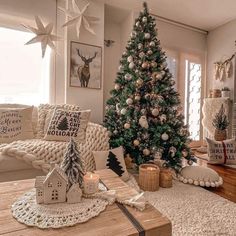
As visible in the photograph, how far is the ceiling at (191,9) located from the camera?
343 centimetres

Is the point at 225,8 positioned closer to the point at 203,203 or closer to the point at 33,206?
the point at 203,203

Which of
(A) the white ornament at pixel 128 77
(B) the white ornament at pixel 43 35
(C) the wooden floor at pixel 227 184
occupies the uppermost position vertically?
(B) the white ornament at pixel 43 35

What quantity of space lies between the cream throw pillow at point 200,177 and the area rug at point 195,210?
0.09 meters

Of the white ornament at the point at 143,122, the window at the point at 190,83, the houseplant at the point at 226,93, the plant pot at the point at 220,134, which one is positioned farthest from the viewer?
the window at the point at 190,83

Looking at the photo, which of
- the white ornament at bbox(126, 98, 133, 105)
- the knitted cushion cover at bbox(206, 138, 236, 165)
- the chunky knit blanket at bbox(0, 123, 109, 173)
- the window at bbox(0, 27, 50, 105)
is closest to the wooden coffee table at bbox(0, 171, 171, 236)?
the chunky knit blanket at bbox(0, 123, 109, 173)

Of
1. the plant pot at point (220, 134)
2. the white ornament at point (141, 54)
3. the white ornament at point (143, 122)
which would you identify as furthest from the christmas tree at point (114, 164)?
the plant pot at point (220, 134)

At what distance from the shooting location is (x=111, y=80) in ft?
12.7

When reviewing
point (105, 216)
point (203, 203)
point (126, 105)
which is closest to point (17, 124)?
point (126, 105)

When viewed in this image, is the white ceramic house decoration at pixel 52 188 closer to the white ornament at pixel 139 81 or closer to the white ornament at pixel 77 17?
the white ornament at pixel 139 81

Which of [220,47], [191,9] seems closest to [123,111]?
[191,9]

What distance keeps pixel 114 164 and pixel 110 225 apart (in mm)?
1391

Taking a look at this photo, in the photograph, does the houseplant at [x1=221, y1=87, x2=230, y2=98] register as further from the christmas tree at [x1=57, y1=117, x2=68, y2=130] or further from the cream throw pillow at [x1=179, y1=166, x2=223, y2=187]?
the christmas tree at [x1=57, y1=117, x2=68, y2=130]

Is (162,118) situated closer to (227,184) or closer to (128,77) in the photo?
(128,77)

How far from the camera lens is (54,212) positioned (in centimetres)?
89
